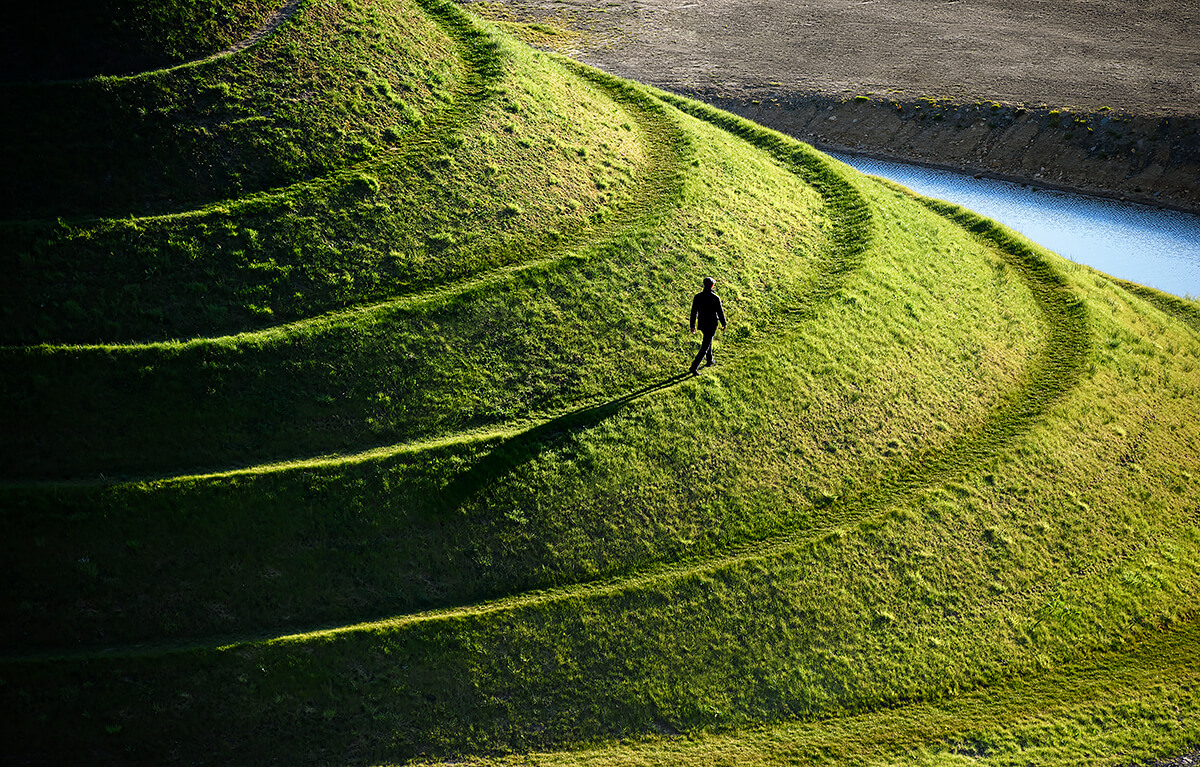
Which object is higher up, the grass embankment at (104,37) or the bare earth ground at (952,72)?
the bare earth ground at (952,72)

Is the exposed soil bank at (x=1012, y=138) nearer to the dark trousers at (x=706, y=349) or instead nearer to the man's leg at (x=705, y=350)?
the dark trousers at (x=706, y=349)

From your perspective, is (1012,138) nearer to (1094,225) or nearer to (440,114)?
(1094,225)

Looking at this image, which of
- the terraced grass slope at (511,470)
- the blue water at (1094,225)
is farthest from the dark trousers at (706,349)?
the blue water at (1094,225)

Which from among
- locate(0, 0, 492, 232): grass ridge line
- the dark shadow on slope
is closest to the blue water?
locate(0, 0, 492, 232): grass ridge line

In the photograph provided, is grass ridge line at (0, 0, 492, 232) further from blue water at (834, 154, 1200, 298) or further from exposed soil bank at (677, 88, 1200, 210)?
blue water at (834, 154, 1200, 298)

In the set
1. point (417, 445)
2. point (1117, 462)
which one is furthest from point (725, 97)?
point (417, 445)

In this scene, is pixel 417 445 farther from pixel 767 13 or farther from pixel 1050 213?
pixel 767 13
